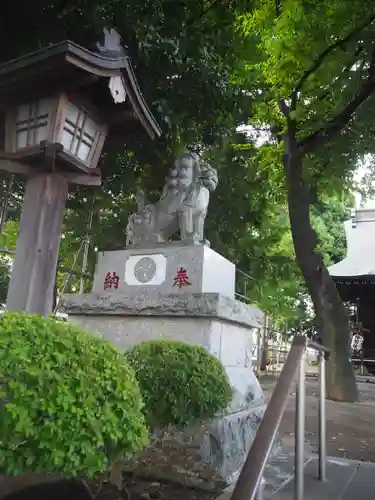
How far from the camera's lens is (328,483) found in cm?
352

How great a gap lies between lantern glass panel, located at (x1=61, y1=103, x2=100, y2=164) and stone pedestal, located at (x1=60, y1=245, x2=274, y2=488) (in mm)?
1361

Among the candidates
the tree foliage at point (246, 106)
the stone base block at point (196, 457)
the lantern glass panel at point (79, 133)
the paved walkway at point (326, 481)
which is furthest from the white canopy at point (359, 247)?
the lantern glass panel at point (79, 133)

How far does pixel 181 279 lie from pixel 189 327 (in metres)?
0.48

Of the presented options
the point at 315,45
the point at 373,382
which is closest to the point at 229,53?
the point at 315,45

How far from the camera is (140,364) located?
3.50 meters

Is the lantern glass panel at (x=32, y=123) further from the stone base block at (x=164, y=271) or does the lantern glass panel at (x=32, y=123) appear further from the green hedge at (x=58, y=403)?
the green hedge at (x=58, y=403)

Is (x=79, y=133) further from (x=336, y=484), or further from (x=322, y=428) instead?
(x=336, y=484)

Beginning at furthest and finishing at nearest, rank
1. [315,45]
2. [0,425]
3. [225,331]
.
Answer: [315,45], [225,331], [0,425]

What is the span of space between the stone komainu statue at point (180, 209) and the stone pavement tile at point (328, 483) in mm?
2347

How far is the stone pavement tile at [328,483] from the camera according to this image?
3.19 metres

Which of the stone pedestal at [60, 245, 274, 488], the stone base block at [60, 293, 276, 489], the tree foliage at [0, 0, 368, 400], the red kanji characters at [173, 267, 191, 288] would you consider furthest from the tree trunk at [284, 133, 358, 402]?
the red kanji characters at [173, 267, 191, 288]

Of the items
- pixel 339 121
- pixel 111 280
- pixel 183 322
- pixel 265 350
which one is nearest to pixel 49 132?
pixel 111 280

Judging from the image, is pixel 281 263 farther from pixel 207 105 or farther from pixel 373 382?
pixel 373 382

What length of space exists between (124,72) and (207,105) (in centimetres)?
230
